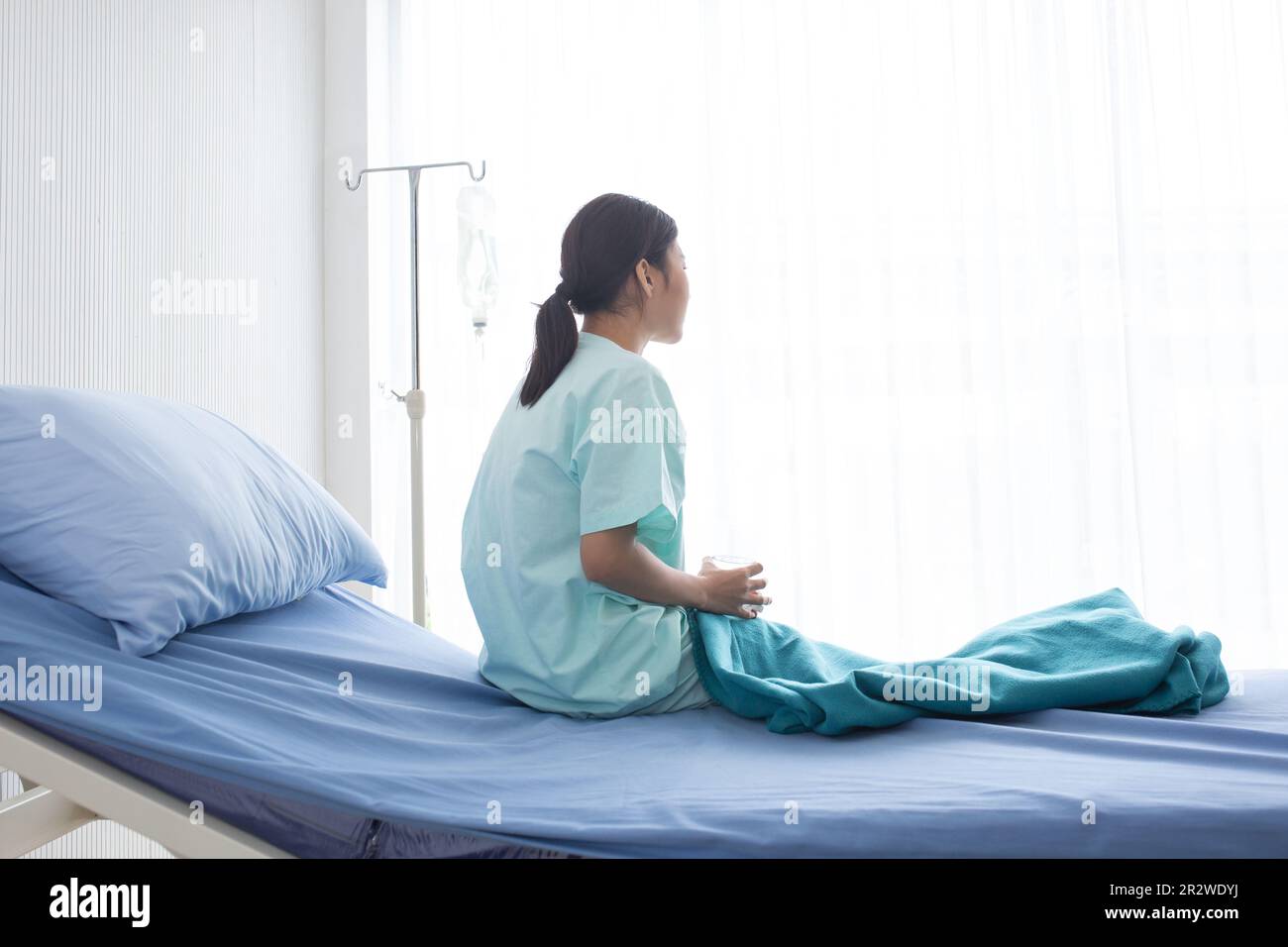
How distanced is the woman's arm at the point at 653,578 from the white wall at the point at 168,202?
0.97m

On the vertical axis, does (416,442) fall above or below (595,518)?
above

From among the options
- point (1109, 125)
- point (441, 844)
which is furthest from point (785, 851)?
point (1109, 125)

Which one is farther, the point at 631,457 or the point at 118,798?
the point at 631,457

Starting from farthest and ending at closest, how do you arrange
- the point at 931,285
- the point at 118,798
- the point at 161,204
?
the point at 931,285 → the point at 161,204 → the point at 118,798

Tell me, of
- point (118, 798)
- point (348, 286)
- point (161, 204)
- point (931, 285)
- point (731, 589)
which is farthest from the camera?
point (348, 286)

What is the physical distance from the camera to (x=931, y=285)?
252cm

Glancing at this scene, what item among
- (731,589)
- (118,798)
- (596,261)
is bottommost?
(118,798)

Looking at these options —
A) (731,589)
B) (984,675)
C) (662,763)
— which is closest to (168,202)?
(731,589)

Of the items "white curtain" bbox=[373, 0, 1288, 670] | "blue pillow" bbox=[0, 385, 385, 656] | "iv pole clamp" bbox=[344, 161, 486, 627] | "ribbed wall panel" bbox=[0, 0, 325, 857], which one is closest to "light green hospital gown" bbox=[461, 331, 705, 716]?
"blue pillow" bbox=[0, 385, 385, 656]

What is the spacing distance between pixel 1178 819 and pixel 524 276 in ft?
7.23

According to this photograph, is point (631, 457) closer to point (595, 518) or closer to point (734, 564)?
point (595, 518)

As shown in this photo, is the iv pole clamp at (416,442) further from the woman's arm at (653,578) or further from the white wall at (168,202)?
the woman's arm at (653,578)

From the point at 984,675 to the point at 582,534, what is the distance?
0.47 metres

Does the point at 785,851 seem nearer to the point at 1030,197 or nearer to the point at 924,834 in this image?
the point at 924,834
